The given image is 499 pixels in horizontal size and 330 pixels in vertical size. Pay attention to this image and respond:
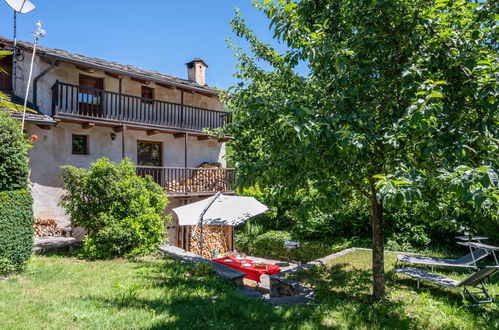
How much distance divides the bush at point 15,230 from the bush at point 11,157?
0.78 ft

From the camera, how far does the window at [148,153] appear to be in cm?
1503

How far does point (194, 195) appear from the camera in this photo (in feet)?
48.4

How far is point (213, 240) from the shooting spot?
51.5ft

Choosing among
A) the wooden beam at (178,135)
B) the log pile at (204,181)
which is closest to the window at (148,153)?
the wooden beam at (178,135)

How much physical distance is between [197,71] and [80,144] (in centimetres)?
865

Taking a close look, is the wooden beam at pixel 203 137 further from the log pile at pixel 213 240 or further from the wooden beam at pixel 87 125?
the wooden beam at pixel 87 125

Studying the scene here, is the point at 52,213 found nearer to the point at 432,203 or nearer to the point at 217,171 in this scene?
the point at 217,171

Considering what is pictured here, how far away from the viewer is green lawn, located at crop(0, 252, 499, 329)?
169 inches

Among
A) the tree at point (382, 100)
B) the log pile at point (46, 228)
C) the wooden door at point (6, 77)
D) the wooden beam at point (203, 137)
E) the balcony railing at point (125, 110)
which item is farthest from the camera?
the wooden beam at point (203, 137)

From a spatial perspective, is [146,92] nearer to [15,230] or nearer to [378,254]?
[15,230]

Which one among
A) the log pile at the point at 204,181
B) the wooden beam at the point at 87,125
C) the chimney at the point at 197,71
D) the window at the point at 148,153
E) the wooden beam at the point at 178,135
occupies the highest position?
the chimney at the point at 197,71

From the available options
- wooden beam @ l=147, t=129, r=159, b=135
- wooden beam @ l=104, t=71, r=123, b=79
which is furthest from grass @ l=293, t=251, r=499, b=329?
wooden beam @ l=104, t=71, r=123, b=79

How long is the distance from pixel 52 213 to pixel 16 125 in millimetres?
5902

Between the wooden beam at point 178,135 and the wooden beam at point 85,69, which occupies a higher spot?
the wooden beam at point 85,69
